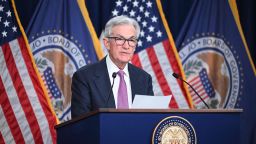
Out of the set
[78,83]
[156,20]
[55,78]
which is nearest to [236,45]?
[156,20]

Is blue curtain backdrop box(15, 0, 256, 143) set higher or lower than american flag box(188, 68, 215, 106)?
higher

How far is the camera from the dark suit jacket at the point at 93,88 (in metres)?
3.63

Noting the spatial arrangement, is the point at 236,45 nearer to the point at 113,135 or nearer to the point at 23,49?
the point at 23,49

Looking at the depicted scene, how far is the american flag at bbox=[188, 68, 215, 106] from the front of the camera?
6285 mm

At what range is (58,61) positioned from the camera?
5746mm

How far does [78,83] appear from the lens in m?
3.75

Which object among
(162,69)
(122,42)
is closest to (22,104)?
(162,69)

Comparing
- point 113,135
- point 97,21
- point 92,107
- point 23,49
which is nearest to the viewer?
point 113,135

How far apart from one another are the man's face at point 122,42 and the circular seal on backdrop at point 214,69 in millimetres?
2513

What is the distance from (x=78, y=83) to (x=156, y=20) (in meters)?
2.56

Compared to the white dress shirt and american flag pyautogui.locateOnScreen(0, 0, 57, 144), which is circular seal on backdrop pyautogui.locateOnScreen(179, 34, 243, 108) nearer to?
american flag pyautogui.locateOnScreen(0, 0, 57, 144)

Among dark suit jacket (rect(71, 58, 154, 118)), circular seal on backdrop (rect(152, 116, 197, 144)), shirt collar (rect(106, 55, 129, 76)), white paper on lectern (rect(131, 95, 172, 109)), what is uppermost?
shirt collar (rect(106, 55, 129, 76))

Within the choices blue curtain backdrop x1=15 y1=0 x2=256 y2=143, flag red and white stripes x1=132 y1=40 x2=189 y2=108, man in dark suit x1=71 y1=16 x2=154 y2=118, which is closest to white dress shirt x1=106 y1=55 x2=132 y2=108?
man in dark suit x1=71 y1=16 x2=154 y2=118

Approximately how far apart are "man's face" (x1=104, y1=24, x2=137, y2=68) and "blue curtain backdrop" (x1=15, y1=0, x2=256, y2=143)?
220cm
